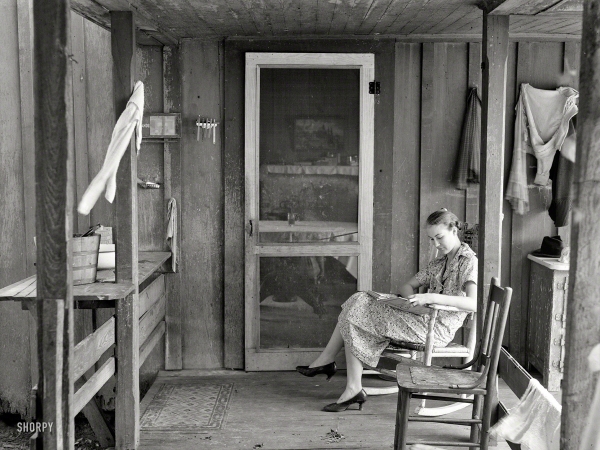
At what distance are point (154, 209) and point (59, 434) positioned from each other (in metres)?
2.77

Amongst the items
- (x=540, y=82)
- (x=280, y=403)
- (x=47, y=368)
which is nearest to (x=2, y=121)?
(x=47, y=368)

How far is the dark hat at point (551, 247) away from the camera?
5.21 meters

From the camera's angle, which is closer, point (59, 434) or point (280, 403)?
point (59, 434)

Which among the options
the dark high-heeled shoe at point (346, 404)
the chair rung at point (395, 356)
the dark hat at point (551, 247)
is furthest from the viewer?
the dark hat at point (551, 247)

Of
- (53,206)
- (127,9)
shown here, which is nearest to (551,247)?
(127,9)

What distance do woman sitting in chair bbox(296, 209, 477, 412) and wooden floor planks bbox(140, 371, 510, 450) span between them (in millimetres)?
205

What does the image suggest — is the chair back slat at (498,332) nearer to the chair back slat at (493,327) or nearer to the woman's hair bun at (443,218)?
the chair back slat at (493,327)

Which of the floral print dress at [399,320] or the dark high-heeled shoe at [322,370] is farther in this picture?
the dark high-heeled shoe at [322,370]

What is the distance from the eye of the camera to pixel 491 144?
4.14 meters

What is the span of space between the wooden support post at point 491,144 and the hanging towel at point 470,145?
1126mm

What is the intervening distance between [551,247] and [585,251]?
10.4 ft

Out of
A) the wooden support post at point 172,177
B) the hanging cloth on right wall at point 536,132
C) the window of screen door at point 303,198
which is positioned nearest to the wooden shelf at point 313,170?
the window of screen door at point 303,198

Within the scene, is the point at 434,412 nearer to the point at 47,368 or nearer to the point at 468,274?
the point at 468,274

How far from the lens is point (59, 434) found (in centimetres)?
288
